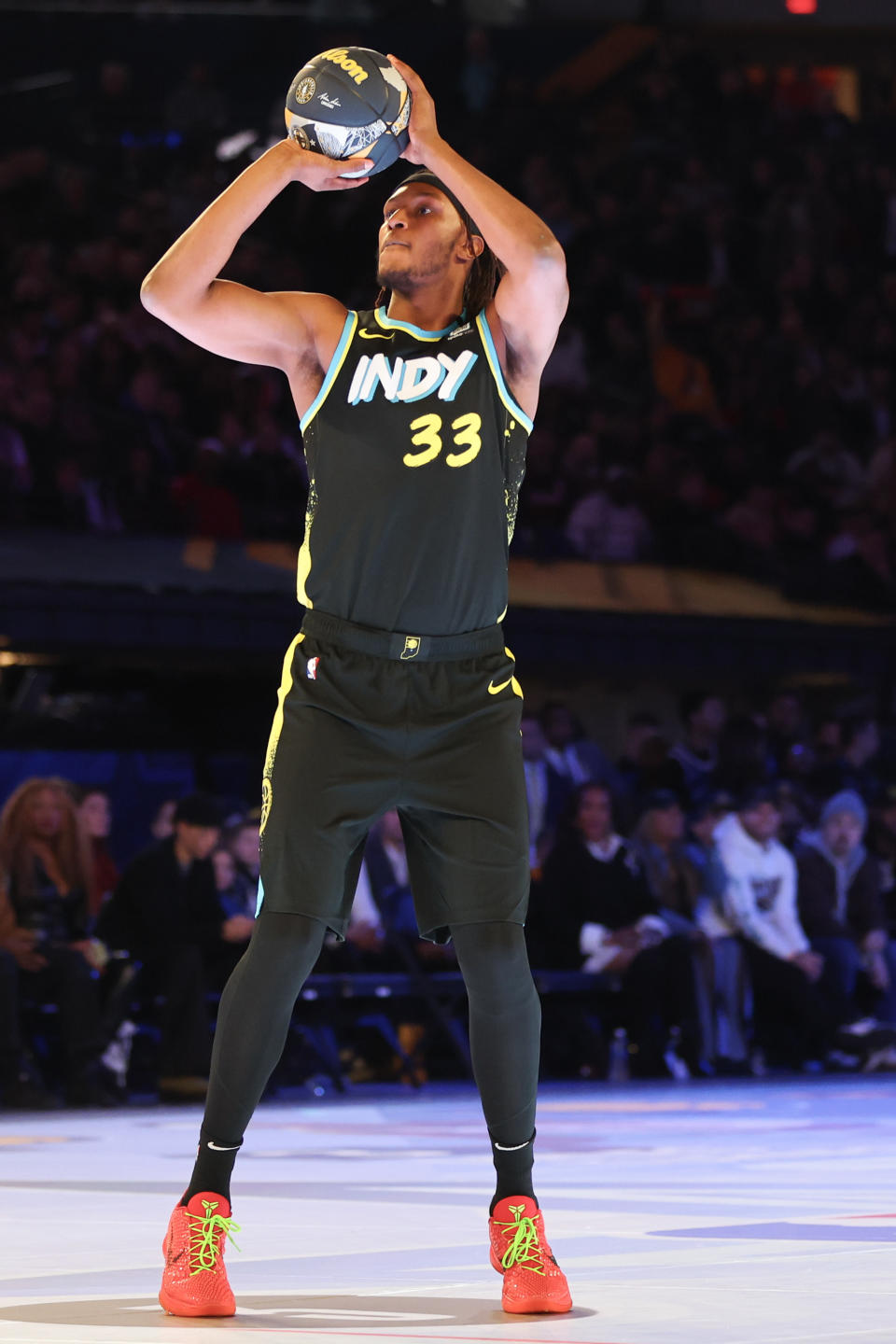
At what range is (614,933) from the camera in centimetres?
1087

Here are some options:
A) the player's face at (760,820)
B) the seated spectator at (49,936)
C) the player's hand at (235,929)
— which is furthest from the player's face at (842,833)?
the seated spectator at (49,936)

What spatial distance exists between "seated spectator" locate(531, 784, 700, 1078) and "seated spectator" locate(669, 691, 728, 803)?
1990 mm

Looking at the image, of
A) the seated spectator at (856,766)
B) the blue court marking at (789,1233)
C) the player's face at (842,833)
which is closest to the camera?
the blue court marking at (789,1233)

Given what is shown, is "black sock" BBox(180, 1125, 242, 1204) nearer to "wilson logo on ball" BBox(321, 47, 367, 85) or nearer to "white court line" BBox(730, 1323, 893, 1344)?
"white court line" BBox(730, 1323, 893, 1344)

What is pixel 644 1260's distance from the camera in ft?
14.3

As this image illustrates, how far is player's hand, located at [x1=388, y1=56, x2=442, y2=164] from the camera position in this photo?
13.0ft

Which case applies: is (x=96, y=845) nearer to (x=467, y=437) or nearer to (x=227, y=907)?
(x=227, y=907)

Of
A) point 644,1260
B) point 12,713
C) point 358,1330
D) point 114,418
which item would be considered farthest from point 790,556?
point 358,1330

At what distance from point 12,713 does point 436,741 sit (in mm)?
8562

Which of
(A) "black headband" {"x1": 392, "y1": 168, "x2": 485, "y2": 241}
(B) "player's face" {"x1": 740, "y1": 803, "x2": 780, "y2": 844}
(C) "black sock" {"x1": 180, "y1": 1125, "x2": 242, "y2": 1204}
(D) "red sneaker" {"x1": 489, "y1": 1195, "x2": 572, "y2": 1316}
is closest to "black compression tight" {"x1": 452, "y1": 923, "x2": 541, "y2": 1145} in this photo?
(D) "red sneaker" {"x1": 489, "y1": 1195, "x2": 572, "y2": 1316}

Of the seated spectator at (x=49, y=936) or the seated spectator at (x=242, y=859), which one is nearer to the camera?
the seated spectator at (x=49, y=936)

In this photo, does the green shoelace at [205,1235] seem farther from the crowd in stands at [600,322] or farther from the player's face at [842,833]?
the crowd in stands at [600,322]

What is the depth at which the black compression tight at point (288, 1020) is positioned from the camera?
12.5ft

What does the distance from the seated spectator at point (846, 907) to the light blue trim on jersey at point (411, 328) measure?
26.4 ft
